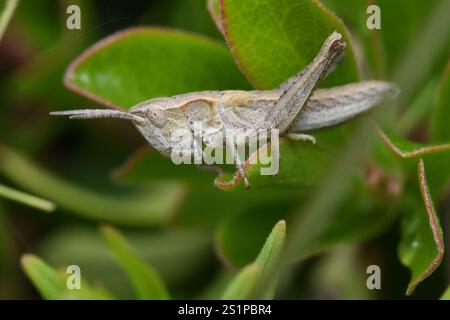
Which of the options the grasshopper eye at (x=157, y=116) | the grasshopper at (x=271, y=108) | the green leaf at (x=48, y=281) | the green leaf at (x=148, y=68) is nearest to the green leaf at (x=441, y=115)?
the grasshopper at (x=271, y=108)

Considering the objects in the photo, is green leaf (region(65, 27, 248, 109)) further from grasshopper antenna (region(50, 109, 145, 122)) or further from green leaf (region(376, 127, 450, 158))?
green leaf (region(376, 127, 450, 158))

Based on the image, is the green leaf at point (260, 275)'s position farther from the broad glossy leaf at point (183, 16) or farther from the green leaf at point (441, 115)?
the broad glossy leaf at point (183, 16)

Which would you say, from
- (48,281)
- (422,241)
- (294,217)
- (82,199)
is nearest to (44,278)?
(48,281)

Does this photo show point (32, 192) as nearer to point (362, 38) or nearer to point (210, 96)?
point (210, 96)

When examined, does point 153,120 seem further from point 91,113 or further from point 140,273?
point 140,273

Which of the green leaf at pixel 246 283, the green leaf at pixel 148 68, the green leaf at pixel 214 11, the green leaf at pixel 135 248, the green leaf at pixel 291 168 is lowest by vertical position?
the green leaf at pixel 135 248

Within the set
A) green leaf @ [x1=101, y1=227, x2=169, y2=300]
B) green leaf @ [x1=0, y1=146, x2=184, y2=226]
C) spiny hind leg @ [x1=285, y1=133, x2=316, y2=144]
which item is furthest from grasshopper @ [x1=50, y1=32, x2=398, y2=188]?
green leaf @ [x1=0, y1=146, x2=184, y2=226]
